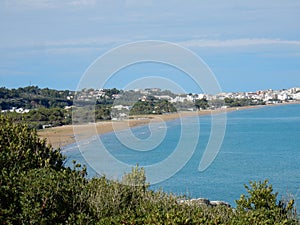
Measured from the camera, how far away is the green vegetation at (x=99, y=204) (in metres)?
6.26

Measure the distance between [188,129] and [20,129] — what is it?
27.6ft

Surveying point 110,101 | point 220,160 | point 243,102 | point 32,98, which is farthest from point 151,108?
point 243,102

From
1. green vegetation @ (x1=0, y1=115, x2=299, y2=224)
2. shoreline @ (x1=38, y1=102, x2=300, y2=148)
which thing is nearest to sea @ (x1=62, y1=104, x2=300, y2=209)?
shoreline @ (x1=38, y1=102, x2=300, y2=148)

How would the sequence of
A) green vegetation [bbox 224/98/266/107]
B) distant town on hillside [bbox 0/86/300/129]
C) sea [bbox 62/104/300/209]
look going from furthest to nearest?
green vegetation [bbox 224/98/266/107] → sea [bbox 62/104/300/209] → distant town on hillside [bbox 0/86/300/129]

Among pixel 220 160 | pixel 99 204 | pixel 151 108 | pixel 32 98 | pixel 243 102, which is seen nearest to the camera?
pixel 99 204

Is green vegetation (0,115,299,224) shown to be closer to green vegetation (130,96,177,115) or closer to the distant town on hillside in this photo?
the distant town on hillside

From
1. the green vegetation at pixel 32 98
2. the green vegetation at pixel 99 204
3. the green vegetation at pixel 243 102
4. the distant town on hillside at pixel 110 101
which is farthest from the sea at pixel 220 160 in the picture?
the green vegetation at pixel 243 102

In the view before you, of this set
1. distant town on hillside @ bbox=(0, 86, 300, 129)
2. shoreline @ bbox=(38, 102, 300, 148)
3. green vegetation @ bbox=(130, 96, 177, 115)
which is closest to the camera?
distant town on hillside @ bbox=(0, 86, 300, 129)

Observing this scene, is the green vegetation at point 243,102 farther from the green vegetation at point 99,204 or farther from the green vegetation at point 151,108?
the green vegetation at point 99,204

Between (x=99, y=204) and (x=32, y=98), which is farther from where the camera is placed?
(x=32, y=98)

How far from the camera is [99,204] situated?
7262 mm

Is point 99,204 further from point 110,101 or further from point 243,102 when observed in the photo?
point 243,102

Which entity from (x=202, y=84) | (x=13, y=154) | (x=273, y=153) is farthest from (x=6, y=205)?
(x=273, y=153)

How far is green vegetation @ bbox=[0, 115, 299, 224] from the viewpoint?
626 cm
